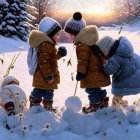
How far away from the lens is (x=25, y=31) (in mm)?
12828

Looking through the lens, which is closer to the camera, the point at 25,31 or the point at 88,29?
the point at 88,29

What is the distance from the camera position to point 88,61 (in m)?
3.39

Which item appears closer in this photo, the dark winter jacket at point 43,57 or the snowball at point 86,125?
the snowball at point 86,125

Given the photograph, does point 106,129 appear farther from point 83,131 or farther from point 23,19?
point 23,19

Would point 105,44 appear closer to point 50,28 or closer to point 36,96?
point 50,28

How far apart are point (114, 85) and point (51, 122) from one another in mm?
1121

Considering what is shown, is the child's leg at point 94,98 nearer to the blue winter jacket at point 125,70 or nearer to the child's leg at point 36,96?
the blue winter jacket at point 125,70

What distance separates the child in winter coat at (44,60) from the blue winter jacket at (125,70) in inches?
29.2

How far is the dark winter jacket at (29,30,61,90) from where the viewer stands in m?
3.33

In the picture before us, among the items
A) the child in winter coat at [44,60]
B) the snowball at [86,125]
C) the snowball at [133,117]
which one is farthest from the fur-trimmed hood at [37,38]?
the snowball at [133,117]

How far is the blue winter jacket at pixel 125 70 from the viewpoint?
341 centimetres

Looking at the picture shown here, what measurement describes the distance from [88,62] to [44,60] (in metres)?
0.59

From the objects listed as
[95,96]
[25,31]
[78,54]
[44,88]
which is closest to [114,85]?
[95,96]

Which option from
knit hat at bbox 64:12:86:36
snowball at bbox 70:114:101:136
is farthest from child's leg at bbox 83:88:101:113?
knit hat at bbox 64:12:86:36
